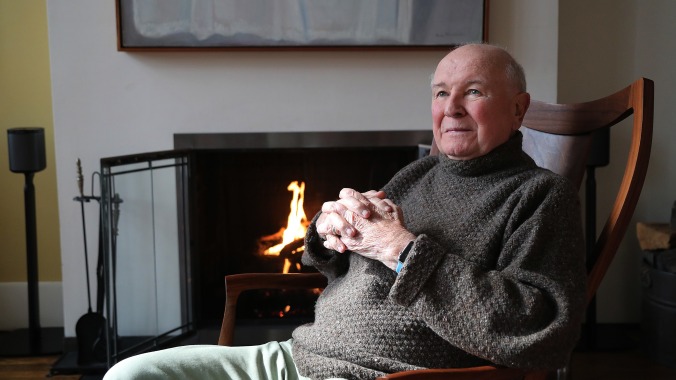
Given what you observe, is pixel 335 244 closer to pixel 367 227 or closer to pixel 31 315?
pixel 367 227

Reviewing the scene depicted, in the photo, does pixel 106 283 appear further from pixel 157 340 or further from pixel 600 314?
pixel 600 314

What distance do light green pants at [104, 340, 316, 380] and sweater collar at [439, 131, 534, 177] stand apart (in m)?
0.55

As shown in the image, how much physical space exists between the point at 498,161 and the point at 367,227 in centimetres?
31

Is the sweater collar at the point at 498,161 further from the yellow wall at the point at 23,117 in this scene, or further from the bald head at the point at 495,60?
the yellow wall at the point at 23,117

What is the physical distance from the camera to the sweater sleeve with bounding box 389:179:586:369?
145 cm

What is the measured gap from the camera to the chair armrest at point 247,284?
6.14 feet

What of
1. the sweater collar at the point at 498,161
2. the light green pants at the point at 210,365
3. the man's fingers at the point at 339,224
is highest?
the sweater collar at the point at 498,161

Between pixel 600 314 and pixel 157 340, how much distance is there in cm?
179

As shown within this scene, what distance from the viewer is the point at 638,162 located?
5.45 ft

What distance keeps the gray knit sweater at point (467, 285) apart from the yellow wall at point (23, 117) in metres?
1.99

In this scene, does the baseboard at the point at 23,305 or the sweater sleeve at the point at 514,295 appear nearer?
the sweater sleeve at the point at 514,295

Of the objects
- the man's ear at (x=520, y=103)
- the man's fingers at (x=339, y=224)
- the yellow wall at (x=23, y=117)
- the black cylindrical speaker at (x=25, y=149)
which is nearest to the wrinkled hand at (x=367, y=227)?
the man's fingers at (x=339, y=224)

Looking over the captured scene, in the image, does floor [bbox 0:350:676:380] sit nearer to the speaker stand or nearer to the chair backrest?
the speaker stand

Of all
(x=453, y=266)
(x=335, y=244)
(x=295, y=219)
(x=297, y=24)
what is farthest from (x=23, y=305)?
(x=453, y=266)
